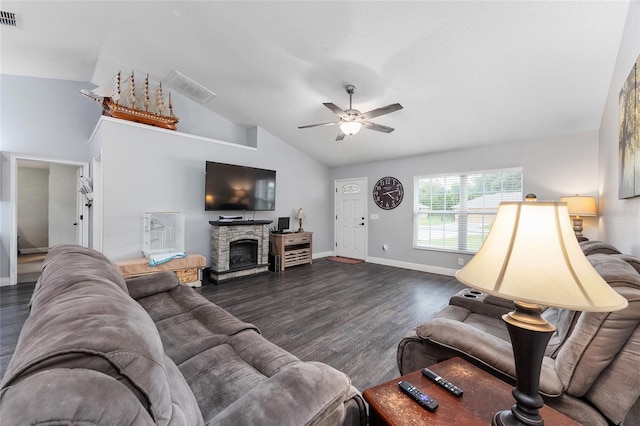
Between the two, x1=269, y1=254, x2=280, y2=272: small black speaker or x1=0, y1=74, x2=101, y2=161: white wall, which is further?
x1=269, y1=254, x2=280, y2=272: small black speaker

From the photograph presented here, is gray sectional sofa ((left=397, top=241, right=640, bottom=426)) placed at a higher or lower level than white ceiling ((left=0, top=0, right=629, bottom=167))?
lower

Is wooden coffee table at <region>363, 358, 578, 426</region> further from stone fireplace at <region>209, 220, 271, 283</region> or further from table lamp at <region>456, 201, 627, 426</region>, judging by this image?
stone fireplace at <region>209, 220, 271, 283</region>

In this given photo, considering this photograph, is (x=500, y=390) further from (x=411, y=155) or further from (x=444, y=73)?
(x=411, y=155)

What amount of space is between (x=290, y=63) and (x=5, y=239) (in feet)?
16.4

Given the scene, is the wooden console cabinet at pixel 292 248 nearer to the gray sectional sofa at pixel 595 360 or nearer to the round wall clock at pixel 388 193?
the round wall clock at pixel 388 193

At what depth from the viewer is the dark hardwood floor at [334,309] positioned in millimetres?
2264

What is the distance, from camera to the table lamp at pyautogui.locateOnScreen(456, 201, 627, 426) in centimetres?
71

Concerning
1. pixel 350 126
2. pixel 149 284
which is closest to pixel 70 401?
pixel 149 284

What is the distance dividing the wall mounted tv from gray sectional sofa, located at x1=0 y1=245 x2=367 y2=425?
3187 millimetres

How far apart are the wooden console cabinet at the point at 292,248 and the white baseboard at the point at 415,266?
1520 millimetres

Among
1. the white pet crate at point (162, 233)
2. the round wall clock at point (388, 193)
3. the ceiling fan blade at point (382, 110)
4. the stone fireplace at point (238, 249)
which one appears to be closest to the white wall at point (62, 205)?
the white pet crate at point (162, 233)

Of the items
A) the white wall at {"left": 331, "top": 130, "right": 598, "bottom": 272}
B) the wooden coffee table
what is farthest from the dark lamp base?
the white wall at {"left": 331, "top": 130, "right": 598, "bottom": 272}

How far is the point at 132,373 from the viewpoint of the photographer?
1.82 feet

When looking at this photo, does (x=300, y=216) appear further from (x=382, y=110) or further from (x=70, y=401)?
(x=70, y=401)
